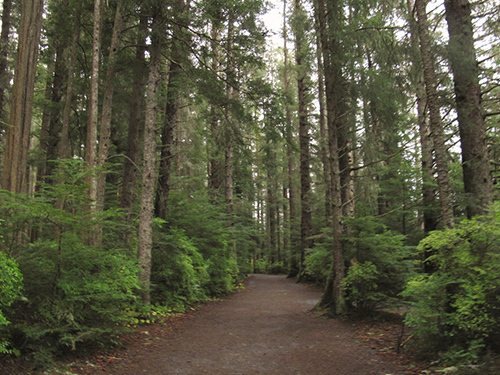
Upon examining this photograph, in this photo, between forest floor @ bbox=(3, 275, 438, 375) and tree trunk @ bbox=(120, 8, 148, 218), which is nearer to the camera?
forest floor @ bbox=(3, 275, 438, 375)

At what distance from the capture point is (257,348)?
19.1 feet

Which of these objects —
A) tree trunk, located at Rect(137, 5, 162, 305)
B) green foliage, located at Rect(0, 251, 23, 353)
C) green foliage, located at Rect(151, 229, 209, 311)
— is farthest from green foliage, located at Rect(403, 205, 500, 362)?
green foliage, located at Rect(151, 229, 209, 311)

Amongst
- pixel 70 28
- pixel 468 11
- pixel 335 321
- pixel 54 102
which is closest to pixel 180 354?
pixel 335 321

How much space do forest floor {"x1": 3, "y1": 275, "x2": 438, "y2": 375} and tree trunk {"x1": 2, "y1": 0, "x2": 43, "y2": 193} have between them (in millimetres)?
3788

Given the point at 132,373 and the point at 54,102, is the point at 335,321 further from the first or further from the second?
the point at 54,102

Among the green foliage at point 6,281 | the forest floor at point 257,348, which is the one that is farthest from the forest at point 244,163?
the forest floor at point 257,348

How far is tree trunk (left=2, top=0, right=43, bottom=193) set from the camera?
20.8 feet

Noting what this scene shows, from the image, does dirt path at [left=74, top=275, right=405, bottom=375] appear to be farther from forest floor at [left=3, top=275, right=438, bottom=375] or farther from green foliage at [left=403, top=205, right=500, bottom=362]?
green foliage at [left=403, top=205, right=500, bottom=362]

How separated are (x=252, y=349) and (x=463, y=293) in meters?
3.43

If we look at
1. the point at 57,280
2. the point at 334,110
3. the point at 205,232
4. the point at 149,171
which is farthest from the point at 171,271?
the point at 334,110

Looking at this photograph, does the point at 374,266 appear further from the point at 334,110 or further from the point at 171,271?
the point at 171,271

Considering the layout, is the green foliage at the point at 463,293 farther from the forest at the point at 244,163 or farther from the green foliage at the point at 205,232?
the green foliage at the point at 205,232

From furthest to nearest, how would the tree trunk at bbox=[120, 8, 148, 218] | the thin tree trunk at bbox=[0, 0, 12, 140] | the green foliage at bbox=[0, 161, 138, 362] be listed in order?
the thin tree trunk at bbox=[0, 0, 12, 140] → the tree trunk at bbox=[120, 8, 148, 218] → the green foliage at bbox=[0, 161, 138, 362]

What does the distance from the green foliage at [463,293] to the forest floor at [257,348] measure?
2.04 ft
